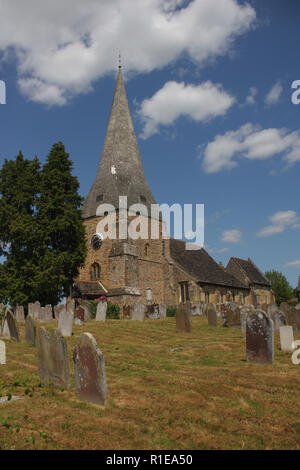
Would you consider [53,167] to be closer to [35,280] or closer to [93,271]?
[35,280]

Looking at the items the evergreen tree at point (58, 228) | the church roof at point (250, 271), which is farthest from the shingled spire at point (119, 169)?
the church roof at point (250, 271)

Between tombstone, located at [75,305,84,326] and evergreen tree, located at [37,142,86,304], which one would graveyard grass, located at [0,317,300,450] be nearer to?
tombstone, located at [75,305,84,326]

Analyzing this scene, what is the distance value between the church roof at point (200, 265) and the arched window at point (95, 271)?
872 cm

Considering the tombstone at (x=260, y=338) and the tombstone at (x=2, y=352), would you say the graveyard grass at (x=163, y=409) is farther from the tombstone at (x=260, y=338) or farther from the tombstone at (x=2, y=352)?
the tombstone at (x=260, y=338)

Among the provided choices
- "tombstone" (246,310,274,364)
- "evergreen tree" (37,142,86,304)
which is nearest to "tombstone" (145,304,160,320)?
"evergreen tree" (37,142,86,304)

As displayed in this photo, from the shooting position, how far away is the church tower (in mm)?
32219

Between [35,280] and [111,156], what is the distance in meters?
18.8

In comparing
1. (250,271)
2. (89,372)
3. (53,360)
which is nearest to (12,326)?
(53,360)

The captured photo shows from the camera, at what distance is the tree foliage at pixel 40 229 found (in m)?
24.4

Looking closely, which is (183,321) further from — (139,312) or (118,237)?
(118,237)

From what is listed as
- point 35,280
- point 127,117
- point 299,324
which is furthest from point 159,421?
point 127,117

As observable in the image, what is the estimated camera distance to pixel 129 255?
107 feet

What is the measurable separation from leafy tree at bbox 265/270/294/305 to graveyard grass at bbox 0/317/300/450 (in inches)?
2309

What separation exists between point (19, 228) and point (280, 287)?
5224 cm
